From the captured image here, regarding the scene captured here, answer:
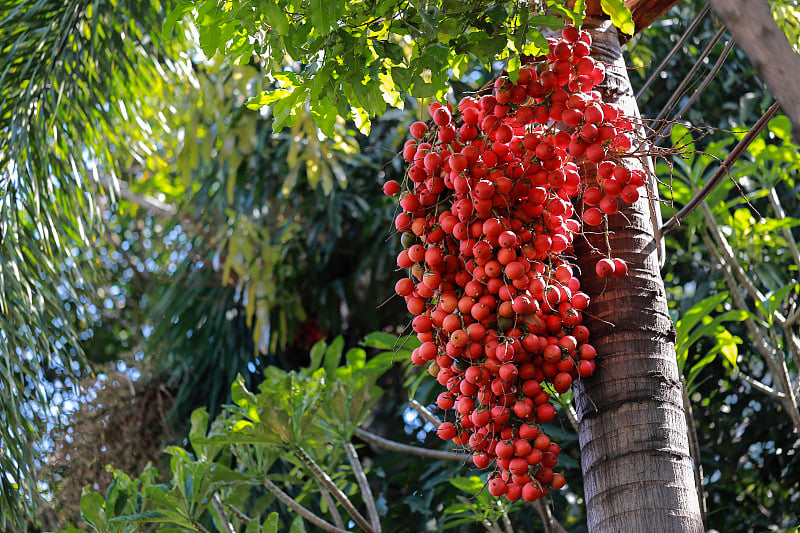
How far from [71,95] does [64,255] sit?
503mm

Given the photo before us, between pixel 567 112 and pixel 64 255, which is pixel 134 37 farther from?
pixel 567 112

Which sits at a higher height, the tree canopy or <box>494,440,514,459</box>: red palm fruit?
the tree canopy

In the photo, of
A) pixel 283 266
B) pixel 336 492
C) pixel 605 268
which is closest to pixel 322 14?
pixel 605 268

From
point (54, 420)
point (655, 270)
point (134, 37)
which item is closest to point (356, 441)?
point (54, 420)

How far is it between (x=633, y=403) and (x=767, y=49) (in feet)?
2.11

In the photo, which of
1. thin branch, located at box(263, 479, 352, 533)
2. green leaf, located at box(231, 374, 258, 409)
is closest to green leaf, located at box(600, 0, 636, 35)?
thin branch, located at box(263, 479, 352, 533)

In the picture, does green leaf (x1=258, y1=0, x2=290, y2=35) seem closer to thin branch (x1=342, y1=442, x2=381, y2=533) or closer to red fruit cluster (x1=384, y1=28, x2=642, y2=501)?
red fruit cluster (x1=384, y1=28, x2=642, y2=501)

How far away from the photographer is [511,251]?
49.4 inches

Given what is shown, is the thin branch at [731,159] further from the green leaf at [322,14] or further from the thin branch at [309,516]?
the thin branch at [309,516]

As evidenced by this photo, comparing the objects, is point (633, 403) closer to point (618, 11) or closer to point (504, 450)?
point (504, 450)

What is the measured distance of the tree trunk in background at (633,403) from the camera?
123 cm

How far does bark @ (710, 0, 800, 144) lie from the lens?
2.59ft

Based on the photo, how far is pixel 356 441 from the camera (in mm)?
4398

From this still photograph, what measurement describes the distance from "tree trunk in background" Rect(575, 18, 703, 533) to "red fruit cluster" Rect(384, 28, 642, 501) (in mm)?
50
